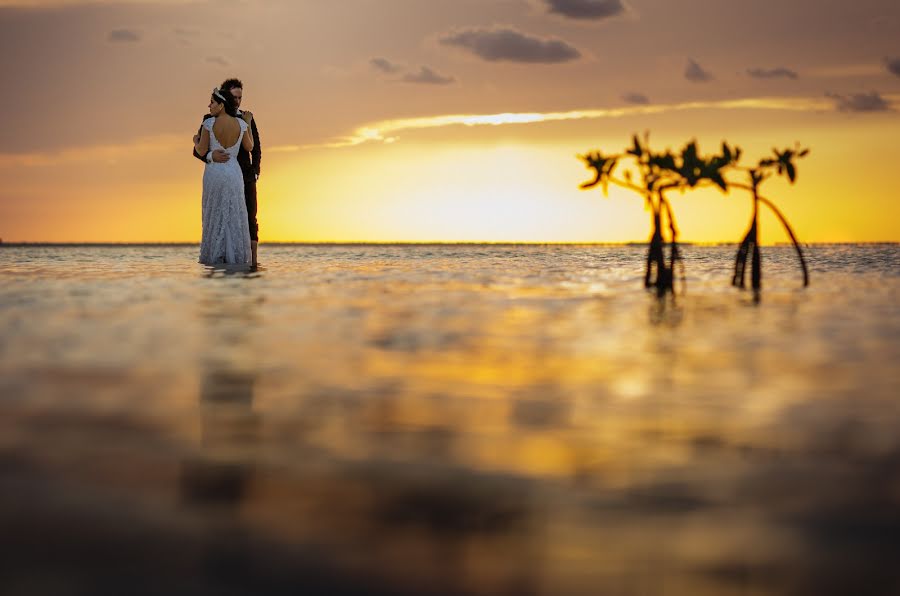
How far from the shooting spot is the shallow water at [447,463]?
271 cm

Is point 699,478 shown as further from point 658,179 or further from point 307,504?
point 658,179

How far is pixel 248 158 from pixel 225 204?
3.61 ft

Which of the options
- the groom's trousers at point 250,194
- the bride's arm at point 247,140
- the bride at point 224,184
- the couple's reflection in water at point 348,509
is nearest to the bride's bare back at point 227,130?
the bride at point 224,184

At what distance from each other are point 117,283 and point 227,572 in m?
16.0

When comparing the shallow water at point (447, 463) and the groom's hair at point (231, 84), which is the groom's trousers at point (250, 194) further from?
the shallow water at point (447, 463)

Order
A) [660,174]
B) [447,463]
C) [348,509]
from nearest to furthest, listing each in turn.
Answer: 1. [348,509]
2. [447,463]
3. [660,174]

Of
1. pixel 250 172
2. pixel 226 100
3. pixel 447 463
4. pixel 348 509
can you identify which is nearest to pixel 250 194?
pixel 250 172

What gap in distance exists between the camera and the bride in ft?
63.2

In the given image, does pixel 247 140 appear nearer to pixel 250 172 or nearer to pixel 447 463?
pixel 250 172

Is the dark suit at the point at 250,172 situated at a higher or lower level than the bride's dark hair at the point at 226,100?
lower

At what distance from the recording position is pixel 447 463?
13.1ft

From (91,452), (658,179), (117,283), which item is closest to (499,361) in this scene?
(91,452)

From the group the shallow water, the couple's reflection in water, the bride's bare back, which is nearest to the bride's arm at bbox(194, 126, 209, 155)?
the bride's bare back

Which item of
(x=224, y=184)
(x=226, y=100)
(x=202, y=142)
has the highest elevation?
(x=226, y=100)
